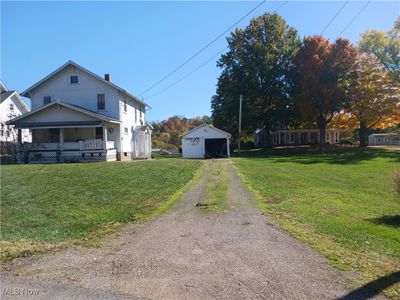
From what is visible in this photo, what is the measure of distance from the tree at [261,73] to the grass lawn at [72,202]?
1389 inches

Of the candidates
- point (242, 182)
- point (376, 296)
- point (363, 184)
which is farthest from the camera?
point (363, 184)

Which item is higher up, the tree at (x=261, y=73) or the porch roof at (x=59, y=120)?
the tree at (x=261, y=73)

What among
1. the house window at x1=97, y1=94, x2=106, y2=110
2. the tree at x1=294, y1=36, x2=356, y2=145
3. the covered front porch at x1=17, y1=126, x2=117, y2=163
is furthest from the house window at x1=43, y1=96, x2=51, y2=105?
the tree at x1=294, y1=36, x2=356, y2=145

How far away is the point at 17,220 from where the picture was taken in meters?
10.0

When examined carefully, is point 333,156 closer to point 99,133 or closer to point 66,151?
point 99,133

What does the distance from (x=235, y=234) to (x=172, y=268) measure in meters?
2.35

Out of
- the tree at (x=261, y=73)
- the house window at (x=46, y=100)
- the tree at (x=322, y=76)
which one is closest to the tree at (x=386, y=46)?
the tree at (x=322, y=76)

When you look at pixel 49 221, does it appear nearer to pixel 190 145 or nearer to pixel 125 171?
pixel 125 171

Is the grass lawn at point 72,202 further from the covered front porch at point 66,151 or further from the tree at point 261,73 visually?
the tree at point 261,73

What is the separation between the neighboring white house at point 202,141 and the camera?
43406mm

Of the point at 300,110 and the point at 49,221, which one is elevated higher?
the point at 300,110

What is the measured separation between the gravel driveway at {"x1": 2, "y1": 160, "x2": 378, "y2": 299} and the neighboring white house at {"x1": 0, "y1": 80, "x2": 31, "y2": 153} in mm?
33670

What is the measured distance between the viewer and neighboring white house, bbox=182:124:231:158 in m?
43.4

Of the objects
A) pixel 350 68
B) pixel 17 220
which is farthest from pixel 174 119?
pixel 17 220
